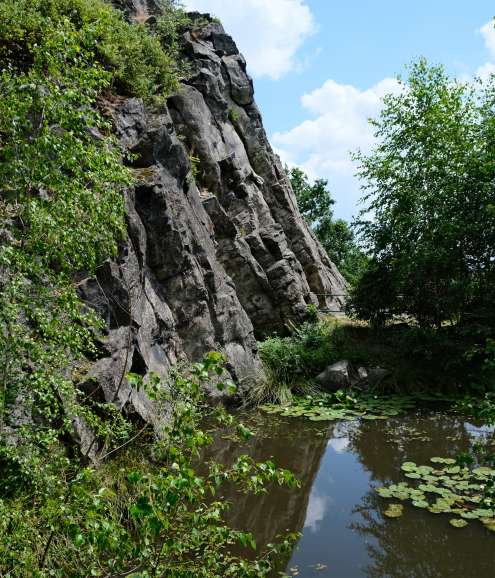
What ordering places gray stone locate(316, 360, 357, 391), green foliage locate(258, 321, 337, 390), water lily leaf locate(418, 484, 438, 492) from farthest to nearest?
green foliage locate(258, 321, 337, 390), gray stone locate(316, 360, 357, 391), water lily leaf locate(418, 484, 438, 492)

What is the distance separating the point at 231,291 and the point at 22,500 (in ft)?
29.0

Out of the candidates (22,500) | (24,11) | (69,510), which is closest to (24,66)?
(24,11)

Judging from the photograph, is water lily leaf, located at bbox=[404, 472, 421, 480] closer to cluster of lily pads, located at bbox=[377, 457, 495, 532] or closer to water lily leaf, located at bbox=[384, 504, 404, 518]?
cluster of lily pads, located at bbox=[377, 457, 495, 532]

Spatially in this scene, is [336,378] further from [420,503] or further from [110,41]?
[110,41]

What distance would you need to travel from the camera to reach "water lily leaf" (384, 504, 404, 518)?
6086 mm

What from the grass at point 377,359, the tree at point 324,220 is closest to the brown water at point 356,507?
the grass at point 377,359

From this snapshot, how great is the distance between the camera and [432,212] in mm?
13984

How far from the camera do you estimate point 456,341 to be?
508 inches

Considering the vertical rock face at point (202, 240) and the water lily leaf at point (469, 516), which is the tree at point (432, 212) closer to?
the vertical rock face at point (202, 240)

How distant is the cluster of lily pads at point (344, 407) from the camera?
421 inches

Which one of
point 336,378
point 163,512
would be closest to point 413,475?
point 163,512

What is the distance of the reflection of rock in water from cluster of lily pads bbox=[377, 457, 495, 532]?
48.2 inches

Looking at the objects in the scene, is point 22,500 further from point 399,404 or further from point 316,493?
point 399,404

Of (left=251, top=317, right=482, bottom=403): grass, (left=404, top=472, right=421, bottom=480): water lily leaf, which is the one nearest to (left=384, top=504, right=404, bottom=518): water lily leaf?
(left=404, top=472, right=421, bottom=480): water lily leaf
